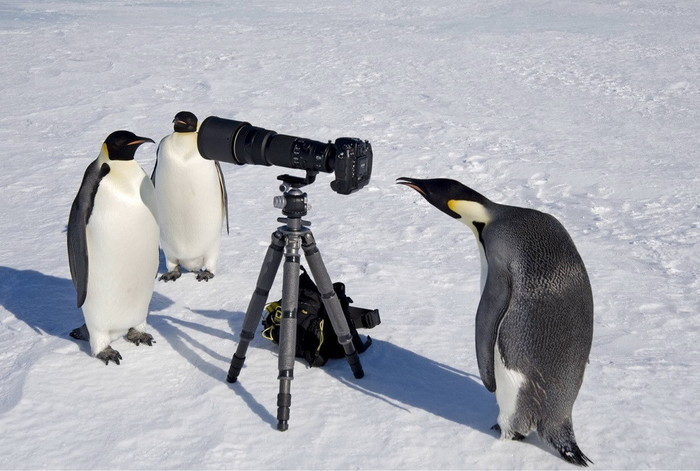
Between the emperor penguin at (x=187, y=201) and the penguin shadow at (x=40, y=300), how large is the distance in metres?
0.52

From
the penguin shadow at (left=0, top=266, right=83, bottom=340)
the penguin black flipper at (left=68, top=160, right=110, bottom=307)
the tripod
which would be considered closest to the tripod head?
the tripod

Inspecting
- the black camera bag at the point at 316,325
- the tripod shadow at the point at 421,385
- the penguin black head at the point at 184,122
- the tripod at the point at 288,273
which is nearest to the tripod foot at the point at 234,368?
the tripod at the point at 288,273

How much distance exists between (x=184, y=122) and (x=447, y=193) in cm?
177

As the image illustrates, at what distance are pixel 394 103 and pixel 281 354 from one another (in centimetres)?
537

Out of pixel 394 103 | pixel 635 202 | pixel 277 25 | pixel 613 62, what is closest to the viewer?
pixel 635 202

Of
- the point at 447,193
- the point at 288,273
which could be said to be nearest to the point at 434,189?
the point at 447,193

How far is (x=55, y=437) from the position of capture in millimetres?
2500

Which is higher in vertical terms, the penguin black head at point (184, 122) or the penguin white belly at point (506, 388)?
the penguin black head at point (184, 122)

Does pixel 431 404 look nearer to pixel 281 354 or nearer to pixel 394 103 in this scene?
pixel 281 354

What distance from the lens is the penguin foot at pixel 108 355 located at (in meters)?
3.02

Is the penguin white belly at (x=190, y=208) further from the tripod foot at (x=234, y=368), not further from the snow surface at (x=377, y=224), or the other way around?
the tripod foot at (x=234, y=368)

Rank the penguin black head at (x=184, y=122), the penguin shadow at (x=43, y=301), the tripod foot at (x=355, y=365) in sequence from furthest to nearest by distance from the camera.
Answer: the penguin black head at (x=184, y=122) → the penguin shadow at (x=43, y=301) → the tripod foot at (x=355, y=365)

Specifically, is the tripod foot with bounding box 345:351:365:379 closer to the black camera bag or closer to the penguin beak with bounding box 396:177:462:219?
the black camera bag

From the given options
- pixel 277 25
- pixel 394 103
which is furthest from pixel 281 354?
pixel 277 25
